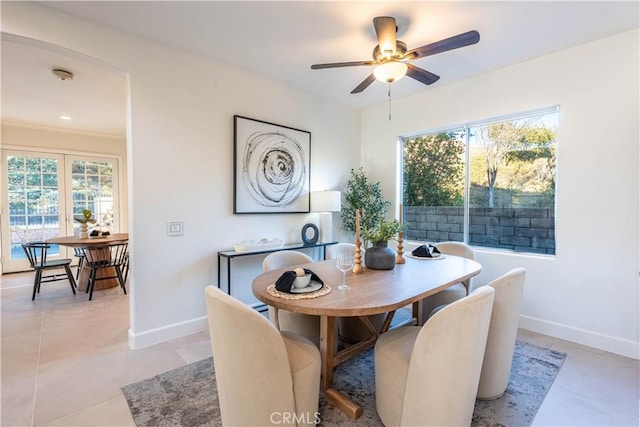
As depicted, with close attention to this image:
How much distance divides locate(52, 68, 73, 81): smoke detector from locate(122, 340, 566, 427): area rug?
3.22 metres

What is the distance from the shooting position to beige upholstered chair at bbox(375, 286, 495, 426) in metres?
1.29

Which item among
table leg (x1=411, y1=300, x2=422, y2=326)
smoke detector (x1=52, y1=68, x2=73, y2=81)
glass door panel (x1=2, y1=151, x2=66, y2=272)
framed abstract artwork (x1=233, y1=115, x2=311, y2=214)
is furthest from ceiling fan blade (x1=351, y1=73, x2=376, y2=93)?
glass door panel (x1=2, y1=151, x2=66, y2=272)

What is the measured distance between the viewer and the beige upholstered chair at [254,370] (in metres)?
1.25

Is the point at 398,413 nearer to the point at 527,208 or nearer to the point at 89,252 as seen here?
the point at 527,208

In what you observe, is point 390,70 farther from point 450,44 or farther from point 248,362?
point 248,362

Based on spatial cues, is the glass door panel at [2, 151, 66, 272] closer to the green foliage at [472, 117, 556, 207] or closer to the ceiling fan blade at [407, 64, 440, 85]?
the ceiling fan blade at [407, 64, 440, 85]

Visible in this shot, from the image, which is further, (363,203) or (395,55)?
(363,203)

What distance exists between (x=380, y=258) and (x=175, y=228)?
6.28ft

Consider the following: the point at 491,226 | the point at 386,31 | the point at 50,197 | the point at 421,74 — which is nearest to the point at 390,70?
the point at 386,31

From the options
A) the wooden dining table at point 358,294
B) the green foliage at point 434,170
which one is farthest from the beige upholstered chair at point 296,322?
the green foliage at point 434,170

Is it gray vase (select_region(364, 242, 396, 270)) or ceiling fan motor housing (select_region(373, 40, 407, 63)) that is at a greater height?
ceiling fan motor housing (select_region(373, 40, 407, 63))

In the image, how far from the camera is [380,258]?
7.12 feet

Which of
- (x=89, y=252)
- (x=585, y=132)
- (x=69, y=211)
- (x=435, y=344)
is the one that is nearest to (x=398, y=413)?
(x=435, y=344)

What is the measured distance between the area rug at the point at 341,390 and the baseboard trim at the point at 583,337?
48 cm
